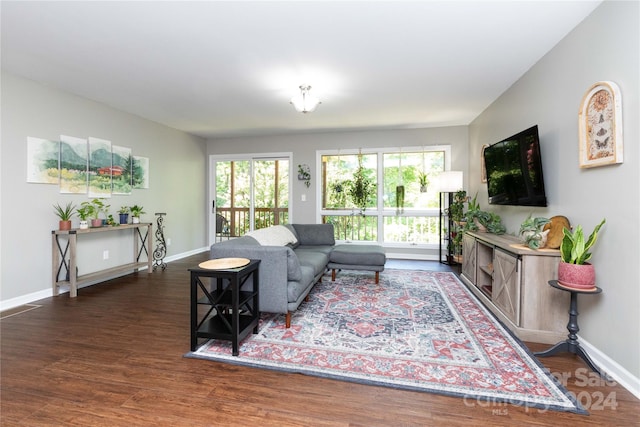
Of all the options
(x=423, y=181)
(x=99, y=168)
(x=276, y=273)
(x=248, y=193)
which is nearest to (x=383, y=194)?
(x=423, y=181)

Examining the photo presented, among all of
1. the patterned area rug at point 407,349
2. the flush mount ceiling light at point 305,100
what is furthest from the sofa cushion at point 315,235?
the flush mount ceiling light at point 305,100

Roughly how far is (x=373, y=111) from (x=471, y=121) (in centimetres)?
202

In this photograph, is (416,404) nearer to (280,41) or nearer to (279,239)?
(279,239)

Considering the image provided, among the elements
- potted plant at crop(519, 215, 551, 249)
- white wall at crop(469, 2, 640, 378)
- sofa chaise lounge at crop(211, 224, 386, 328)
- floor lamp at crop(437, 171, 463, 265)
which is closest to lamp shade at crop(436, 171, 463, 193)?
floor lamp at crop(437, 171, 463, 265)

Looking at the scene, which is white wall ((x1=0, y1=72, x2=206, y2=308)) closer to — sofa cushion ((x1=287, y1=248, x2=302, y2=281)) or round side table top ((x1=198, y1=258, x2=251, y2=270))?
round side table top ((x1=198, y1=258, x2=251, y2=270))

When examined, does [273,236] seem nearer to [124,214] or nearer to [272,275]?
[272,275]

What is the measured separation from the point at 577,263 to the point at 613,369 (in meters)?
0.70

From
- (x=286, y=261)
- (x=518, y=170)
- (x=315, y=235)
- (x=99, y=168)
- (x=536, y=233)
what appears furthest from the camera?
(x=315, y=235)

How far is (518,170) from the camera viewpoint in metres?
2.95

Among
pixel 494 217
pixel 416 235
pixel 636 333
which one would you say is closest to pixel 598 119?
pixel 636 333

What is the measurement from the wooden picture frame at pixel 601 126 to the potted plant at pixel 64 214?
17.4ft

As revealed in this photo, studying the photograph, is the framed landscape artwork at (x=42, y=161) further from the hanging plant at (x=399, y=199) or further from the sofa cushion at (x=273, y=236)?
the hanging plant at (x=399, y=199)

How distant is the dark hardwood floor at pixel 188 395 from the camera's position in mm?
1485

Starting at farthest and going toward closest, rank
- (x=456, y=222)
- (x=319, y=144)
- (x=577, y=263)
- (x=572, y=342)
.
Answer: (x=319, y=144)
(x=456, y=222)
(x=572, y=342)
(x=577, y=263)
